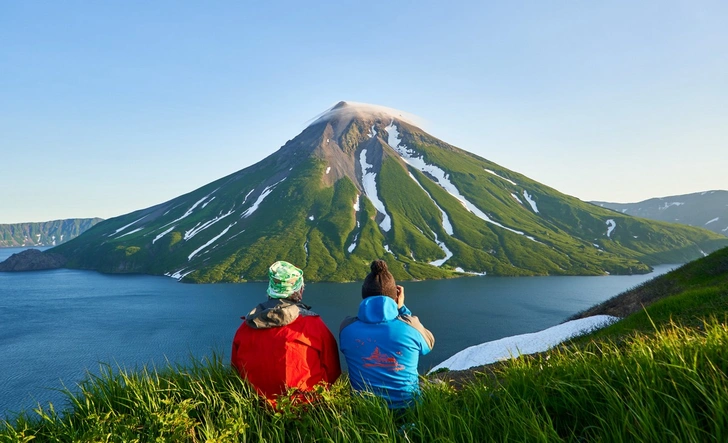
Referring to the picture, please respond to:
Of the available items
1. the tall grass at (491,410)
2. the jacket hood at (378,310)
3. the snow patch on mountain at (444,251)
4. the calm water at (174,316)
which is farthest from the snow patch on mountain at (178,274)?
the jacket hood at (378,310)

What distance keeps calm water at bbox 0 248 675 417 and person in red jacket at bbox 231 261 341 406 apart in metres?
33.0

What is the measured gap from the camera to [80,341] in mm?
68375

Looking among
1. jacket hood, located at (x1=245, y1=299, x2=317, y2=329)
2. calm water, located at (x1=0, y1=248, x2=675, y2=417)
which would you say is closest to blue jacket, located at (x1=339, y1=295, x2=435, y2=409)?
jacket hood, located at (x1=245, y1=299, x2=317, y2=329)

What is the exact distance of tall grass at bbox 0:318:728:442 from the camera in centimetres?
318

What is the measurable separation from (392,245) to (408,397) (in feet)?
576

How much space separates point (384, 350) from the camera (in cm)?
499

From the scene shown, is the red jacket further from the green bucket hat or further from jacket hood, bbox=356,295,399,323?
jacket hood, bbox=356,295,399,323

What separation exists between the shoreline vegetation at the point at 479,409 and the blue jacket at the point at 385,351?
377 millimetres

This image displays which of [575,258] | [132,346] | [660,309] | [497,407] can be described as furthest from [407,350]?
[575,258]

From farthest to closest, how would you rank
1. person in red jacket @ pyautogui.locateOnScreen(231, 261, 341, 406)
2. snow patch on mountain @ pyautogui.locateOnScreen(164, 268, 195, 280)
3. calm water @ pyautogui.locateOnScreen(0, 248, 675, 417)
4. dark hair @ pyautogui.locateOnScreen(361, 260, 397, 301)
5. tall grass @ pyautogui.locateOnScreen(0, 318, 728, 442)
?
snow patch on mountain @ pyautogui.locateOnScreen(164, 268, 195, 280) → calm water @ pyautogui.locateOnScreen(0, 248, 675, 417) → dark hair @ pyautogui.locateOnScreen(361, 260, 397, 301) → person in red jacket @ pyautogui.locateOnScreen(231, 261, 341, 406) → tall grass @ pyautogui.locateOnScreen(0, 318, 728, 442)

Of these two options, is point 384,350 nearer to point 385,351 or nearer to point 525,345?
point 385,351

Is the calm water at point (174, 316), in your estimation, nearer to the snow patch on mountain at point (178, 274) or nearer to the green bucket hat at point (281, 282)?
the snow patch on mountain at point (178, 274)

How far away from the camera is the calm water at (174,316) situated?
56.2 metres

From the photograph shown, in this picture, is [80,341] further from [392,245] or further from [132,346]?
[392,245]
